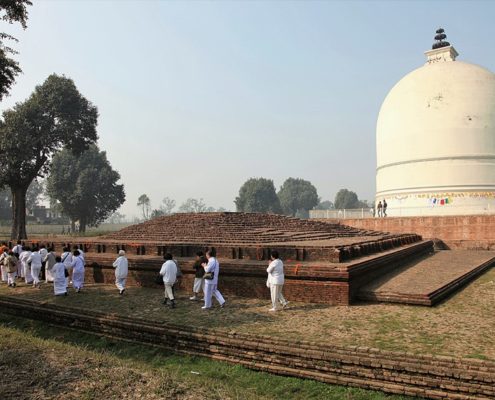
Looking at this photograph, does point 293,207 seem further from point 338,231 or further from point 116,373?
point 116,373

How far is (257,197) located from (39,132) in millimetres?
43129

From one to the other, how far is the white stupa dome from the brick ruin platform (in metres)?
9.69

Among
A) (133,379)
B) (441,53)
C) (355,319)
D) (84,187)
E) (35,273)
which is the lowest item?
(133,379)

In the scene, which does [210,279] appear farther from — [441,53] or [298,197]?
[298,197]

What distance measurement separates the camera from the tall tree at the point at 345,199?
89000mm

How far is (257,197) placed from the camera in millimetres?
64750

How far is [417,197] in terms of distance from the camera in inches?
942

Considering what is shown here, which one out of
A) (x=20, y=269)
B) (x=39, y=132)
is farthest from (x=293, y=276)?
(x=39, y=132)

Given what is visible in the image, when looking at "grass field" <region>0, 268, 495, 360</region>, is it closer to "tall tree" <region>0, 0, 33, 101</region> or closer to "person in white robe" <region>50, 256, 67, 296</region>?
"person in white robe" <region>50, 256, 67, 296</region>

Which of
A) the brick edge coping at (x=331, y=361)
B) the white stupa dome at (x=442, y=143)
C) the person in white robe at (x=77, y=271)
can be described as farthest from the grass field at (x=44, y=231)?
the brick edge coping at (x=331, y=361)

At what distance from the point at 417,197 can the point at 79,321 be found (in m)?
21.2

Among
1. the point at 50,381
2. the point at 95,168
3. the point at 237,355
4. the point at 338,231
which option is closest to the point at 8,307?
the point at 50,381

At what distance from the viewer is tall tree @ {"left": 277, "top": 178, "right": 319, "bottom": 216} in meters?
79.7

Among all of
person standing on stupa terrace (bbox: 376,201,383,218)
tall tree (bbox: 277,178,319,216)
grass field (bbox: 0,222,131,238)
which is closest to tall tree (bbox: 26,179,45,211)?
grass field (bbox: 0,222,131,238)
